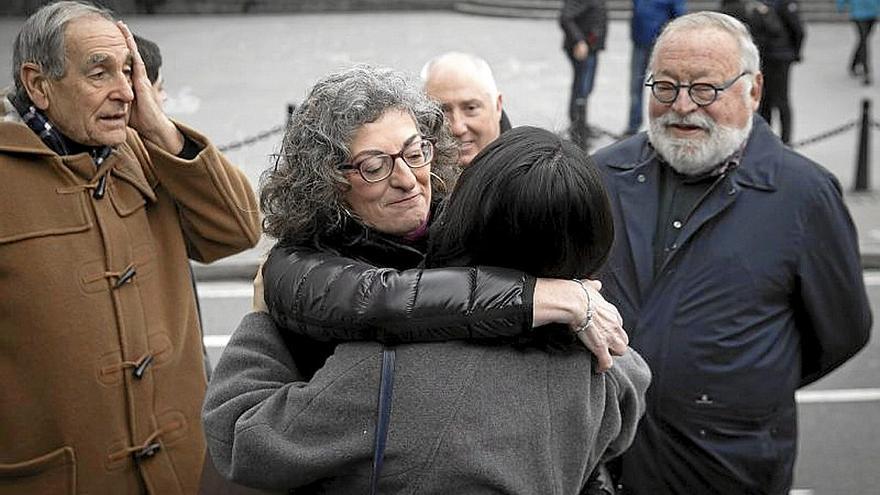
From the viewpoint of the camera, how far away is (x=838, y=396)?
674 cm

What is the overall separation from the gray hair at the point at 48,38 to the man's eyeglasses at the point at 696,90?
1.59 m

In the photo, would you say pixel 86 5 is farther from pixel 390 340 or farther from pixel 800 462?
pixel 800 462

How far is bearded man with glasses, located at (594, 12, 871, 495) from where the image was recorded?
3301 mm

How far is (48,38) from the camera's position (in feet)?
9.66

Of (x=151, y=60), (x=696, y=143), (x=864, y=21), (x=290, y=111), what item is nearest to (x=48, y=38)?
(x=151, y=60)

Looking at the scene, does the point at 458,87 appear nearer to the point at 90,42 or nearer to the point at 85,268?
the point at 90,42

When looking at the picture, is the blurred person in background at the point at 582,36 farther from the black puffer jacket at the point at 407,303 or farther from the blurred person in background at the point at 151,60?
the black puffer jacket at the point at 407,303

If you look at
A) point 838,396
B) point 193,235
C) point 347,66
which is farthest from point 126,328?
point 838,396

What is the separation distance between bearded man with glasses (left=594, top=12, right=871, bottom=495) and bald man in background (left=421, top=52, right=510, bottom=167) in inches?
25.8

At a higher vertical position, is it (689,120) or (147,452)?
(689,120)

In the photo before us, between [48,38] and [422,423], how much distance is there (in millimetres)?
1593

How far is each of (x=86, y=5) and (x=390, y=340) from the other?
1.54m

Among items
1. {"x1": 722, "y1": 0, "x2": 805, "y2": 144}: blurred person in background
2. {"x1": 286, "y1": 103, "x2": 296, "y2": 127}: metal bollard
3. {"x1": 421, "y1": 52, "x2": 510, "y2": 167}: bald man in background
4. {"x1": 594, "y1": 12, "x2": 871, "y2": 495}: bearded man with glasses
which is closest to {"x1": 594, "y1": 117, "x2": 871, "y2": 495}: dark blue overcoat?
{"x1": 594, "y1": 12, "x2": 871, "y2": 495}: bearded man with glasses

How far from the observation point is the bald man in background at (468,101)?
4023 millimetres
